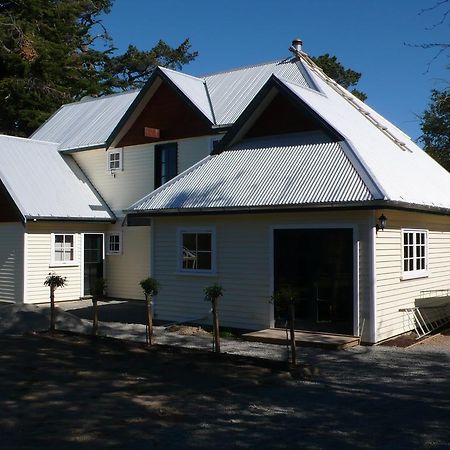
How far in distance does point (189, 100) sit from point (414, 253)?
8898mm

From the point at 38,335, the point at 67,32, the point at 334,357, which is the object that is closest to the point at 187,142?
the point at 38,335

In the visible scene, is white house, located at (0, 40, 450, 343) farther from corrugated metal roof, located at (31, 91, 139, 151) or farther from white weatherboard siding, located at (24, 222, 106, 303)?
corrugated metal roof, located at (31, 91, 139, 151)

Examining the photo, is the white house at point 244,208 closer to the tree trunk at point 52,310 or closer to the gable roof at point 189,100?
the gable roof at point 189,100

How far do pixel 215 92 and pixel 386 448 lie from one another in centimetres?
1657

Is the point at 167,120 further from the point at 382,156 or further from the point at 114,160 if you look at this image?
the point at 382,156

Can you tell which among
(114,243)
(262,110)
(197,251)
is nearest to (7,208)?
(114,243)

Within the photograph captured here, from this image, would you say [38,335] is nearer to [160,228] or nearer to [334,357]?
[160,228]

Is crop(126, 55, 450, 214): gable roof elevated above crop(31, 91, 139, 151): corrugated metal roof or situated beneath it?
situated beneath

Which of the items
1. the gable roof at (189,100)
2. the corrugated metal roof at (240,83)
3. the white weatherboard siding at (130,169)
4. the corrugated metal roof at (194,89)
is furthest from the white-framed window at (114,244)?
the corrugated metal roof at (240,83)

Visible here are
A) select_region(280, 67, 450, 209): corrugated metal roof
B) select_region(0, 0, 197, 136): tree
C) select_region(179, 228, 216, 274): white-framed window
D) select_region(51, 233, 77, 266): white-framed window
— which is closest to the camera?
select_region(280, 67, 450, 209): corrugated metal roof

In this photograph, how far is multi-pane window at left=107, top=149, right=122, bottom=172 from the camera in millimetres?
22156

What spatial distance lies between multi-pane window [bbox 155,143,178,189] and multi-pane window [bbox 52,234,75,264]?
3.49m

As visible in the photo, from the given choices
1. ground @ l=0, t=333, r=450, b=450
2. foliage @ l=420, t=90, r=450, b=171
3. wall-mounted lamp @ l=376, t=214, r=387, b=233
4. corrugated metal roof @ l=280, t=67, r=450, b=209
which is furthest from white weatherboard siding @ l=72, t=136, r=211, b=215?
foliage @ l=420, t=90, r=450, b=171

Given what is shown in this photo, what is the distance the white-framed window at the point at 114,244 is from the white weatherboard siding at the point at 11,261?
11.2ft
